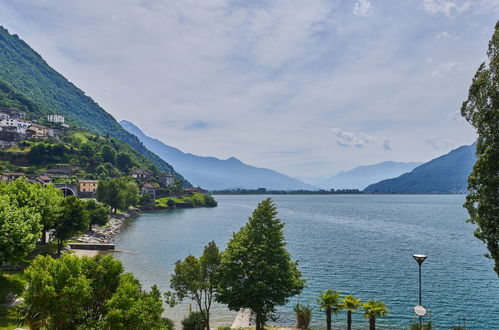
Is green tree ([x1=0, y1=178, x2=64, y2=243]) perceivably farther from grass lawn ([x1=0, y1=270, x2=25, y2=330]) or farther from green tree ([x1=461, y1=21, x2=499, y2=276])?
green tree ([x1=461, y1=21, x2=499, y2=276])

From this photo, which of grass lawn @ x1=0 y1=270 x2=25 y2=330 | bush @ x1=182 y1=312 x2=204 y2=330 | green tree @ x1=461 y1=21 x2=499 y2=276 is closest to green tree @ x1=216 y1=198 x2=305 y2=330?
bush @ x1=182 y1=312 x2=204 y2=330

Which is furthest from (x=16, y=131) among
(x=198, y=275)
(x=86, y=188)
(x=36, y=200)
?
(x=198, y=275)

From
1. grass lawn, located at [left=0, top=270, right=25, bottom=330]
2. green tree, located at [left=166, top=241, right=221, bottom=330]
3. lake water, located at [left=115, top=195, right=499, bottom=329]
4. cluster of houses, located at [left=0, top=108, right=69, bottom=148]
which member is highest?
cluster of houses, located at [left=0, top=108, right=69, bottom=148]

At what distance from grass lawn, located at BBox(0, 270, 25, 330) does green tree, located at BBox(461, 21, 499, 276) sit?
34.6m

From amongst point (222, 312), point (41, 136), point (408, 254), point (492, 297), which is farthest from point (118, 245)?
point (41, 136)

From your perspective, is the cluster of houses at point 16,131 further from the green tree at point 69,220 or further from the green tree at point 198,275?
the green tree at point 198,275

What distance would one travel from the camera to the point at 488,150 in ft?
67.4

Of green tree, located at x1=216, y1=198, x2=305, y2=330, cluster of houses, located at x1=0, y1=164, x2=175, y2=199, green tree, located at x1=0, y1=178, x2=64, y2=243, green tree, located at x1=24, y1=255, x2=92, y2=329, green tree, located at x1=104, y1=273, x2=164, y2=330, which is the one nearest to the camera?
green tree, located at x1=104, y1=273, x2=164, y2=330

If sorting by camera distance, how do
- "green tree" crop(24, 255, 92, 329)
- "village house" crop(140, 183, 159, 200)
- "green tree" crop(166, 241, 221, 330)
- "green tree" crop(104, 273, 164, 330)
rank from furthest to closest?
"village house" crop(140, 183, 159, 200)
"green tree" crop(166, 241, 221, 330)
"green tree" crop(24, 255, 92, 329)
"green tree" crop(104, 273, 164, 330)

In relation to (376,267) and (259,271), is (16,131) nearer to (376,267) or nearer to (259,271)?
(376,267)

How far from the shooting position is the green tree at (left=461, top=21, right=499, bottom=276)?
20.4 meters

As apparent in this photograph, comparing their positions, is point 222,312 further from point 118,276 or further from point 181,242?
point 181,242

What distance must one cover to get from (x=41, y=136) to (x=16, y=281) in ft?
614

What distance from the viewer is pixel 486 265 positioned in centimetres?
5900
